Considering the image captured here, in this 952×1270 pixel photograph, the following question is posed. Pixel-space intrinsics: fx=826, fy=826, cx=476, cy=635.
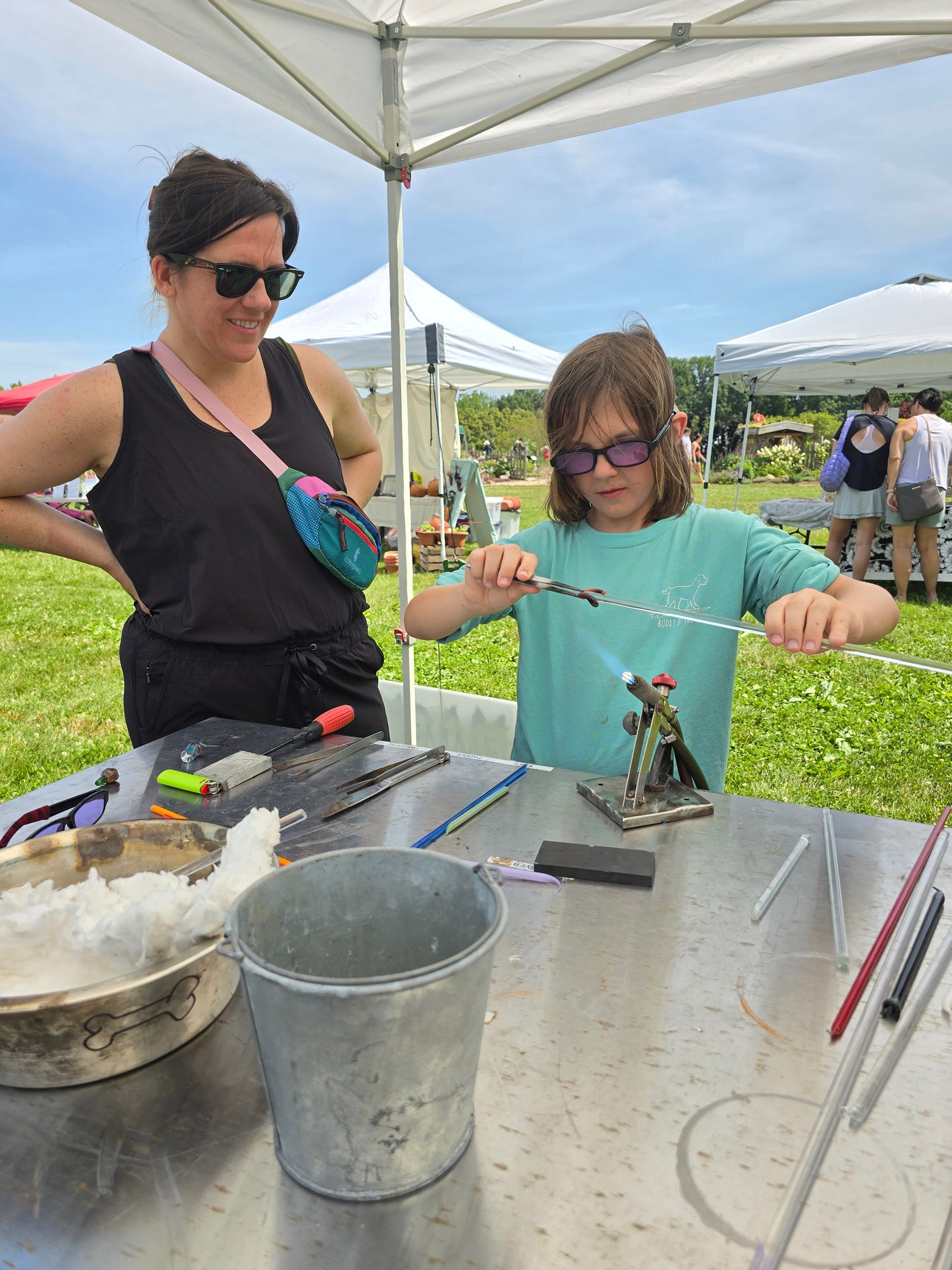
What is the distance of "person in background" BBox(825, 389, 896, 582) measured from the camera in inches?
336

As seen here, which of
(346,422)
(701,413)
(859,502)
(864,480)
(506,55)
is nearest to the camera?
(346,422)

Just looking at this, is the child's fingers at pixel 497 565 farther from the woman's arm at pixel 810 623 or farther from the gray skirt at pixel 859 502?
the gray skirt at pixel 859 502

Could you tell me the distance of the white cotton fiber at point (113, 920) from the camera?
79 cm

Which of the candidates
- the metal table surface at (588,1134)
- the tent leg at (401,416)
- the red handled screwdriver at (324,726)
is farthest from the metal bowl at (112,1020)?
the tent leg at (401,416)

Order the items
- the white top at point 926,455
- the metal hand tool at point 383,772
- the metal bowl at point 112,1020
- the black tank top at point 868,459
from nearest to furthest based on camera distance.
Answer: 1. the metal bowl at point 112,1020
2. the metal hand tool at point 383,772
3. the white top at point 926,455
4. the black tank top at point 868,459

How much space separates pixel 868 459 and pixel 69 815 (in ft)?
29.2

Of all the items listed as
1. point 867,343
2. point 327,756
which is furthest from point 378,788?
point 867,343

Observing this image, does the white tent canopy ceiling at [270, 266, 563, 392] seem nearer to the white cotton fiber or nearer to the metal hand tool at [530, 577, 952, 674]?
the metal hand tool at [530, 577, 952, 674]

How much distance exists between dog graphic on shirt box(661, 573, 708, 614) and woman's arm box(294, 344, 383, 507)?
0.93 meters

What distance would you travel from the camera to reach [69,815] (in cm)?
130

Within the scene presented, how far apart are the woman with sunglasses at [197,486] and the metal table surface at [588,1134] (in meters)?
0.97

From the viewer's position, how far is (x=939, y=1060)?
0.83 meters

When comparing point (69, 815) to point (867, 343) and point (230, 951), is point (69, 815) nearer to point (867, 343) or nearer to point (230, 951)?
point (230, 951)

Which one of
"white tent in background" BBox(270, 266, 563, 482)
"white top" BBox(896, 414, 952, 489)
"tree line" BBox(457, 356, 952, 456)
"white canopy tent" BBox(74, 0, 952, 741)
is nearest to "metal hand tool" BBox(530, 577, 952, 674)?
"white canopy tent" BBox(74, 0, 952, 741)
